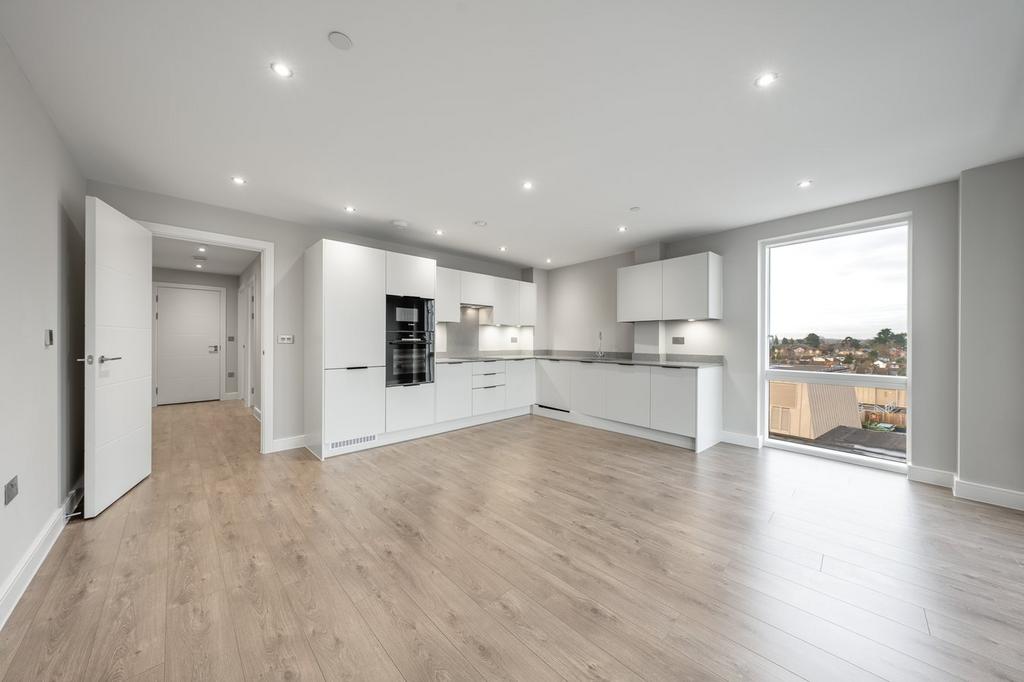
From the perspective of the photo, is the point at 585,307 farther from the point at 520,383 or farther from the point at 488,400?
the point at 488,400

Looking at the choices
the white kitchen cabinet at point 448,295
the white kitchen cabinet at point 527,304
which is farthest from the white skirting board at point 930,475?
the white kitchen cabinet at point 448,295

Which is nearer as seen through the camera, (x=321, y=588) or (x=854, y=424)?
(x=321, y=588)

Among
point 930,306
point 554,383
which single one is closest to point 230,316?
point 554,383

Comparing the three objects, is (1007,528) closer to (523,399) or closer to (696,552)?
(696,552)

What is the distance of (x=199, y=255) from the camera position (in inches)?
218

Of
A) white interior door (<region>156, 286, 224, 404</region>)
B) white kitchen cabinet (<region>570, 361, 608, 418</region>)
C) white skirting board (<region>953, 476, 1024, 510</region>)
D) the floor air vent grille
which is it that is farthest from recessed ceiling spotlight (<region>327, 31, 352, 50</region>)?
white interior door (<region>156, 286, 224, 404</region>)

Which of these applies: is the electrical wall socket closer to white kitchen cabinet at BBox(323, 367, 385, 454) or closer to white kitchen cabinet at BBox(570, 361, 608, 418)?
white kitchen cabinet at BBox(323, 367, 385, 454)

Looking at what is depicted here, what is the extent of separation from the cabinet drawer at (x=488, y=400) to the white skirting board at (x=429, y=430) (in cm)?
15

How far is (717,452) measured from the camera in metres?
4.01

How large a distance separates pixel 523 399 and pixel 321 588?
4095 millimetres

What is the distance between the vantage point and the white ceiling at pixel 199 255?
4.88m

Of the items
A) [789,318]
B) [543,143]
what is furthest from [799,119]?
[789,318]

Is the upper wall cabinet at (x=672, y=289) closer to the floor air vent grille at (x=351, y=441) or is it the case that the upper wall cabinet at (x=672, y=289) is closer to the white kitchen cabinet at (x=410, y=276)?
the white kitchen cabinet at (x=410, y=276)

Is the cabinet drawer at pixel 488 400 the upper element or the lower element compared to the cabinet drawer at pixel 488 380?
lower
